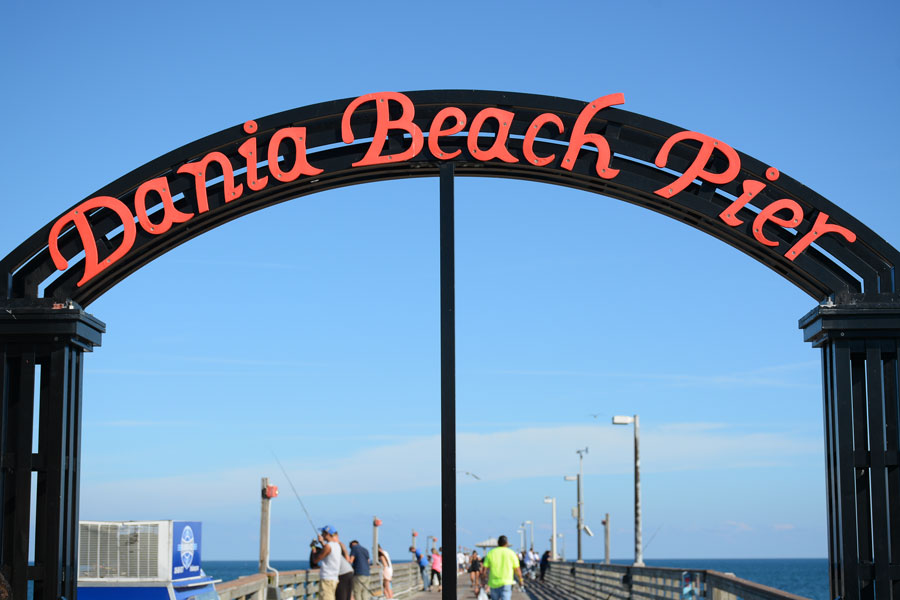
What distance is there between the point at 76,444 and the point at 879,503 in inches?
270

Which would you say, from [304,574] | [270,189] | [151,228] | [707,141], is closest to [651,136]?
[707,141]

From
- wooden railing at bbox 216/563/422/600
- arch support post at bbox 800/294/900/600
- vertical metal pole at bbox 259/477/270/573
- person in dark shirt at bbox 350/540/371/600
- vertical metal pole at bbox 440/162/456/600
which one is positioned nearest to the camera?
arch support post at bbox 800/294/900/600

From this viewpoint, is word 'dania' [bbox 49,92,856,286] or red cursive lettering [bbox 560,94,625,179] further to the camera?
red cursive lettering [bbox 560,94,625,179]

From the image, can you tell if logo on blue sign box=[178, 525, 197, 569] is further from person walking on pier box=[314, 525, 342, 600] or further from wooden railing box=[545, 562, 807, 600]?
wooden railing box=[545, 562, 807, 600]

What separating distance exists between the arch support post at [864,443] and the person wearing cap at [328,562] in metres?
8.86

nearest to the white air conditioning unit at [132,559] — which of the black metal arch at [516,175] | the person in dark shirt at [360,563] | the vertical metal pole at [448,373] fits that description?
the black metal arch at [516,175]

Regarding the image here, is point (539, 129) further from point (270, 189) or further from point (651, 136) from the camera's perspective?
point (270, 189)

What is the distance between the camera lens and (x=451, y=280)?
10.0 m

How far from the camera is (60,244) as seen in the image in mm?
9953

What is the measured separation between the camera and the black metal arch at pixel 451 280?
372 inches

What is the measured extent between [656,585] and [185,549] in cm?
929

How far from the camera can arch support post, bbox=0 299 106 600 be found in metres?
9.41

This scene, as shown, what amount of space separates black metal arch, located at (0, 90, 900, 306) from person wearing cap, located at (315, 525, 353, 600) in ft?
24.8

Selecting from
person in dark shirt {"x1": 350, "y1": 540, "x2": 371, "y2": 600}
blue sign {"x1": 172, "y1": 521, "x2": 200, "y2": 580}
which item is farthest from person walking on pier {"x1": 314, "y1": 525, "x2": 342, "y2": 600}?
blue sign {"x1": 172, "y1": 521, "x2": 200, "y2": 580}
